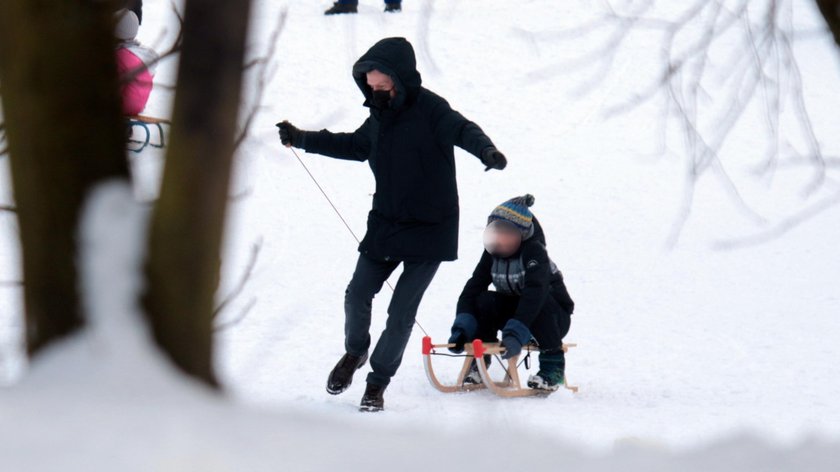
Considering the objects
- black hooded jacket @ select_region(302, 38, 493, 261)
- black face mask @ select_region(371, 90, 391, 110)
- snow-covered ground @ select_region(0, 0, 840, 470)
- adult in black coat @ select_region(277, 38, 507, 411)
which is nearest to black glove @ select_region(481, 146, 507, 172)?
adult in black coat @ select_region(277, 38, 507, 411)

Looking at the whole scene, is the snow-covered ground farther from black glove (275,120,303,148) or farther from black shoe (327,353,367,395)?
black glove (275,120,303,148)

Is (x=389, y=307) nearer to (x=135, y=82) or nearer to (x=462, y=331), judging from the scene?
(x=462, y=331)

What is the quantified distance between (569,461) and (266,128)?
1215 centimetres

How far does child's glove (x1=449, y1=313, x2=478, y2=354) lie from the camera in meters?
6.65

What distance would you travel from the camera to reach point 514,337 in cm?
635

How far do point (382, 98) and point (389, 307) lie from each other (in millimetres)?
1037

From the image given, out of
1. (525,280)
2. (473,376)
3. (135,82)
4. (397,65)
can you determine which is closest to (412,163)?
(397,65)

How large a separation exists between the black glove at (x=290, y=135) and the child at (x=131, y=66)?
0.80m

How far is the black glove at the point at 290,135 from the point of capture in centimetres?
562

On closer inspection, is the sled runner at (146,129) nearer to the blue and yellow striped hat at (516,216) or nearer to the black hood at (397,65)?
the black hood at (397,65)

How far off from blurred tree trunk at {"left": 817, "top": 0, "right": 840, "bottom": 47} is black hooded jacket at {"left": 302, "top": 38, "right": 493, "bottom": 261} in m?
2.17

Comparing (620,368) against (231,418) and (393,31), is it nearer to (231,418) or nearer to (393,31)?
(231,418)

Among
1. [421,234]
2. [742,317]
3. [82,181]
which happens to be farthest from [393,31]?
[82,181]

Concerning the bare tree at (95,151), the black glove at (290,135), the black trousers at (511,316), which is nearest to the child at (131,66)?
the bare tree at (95,151)
